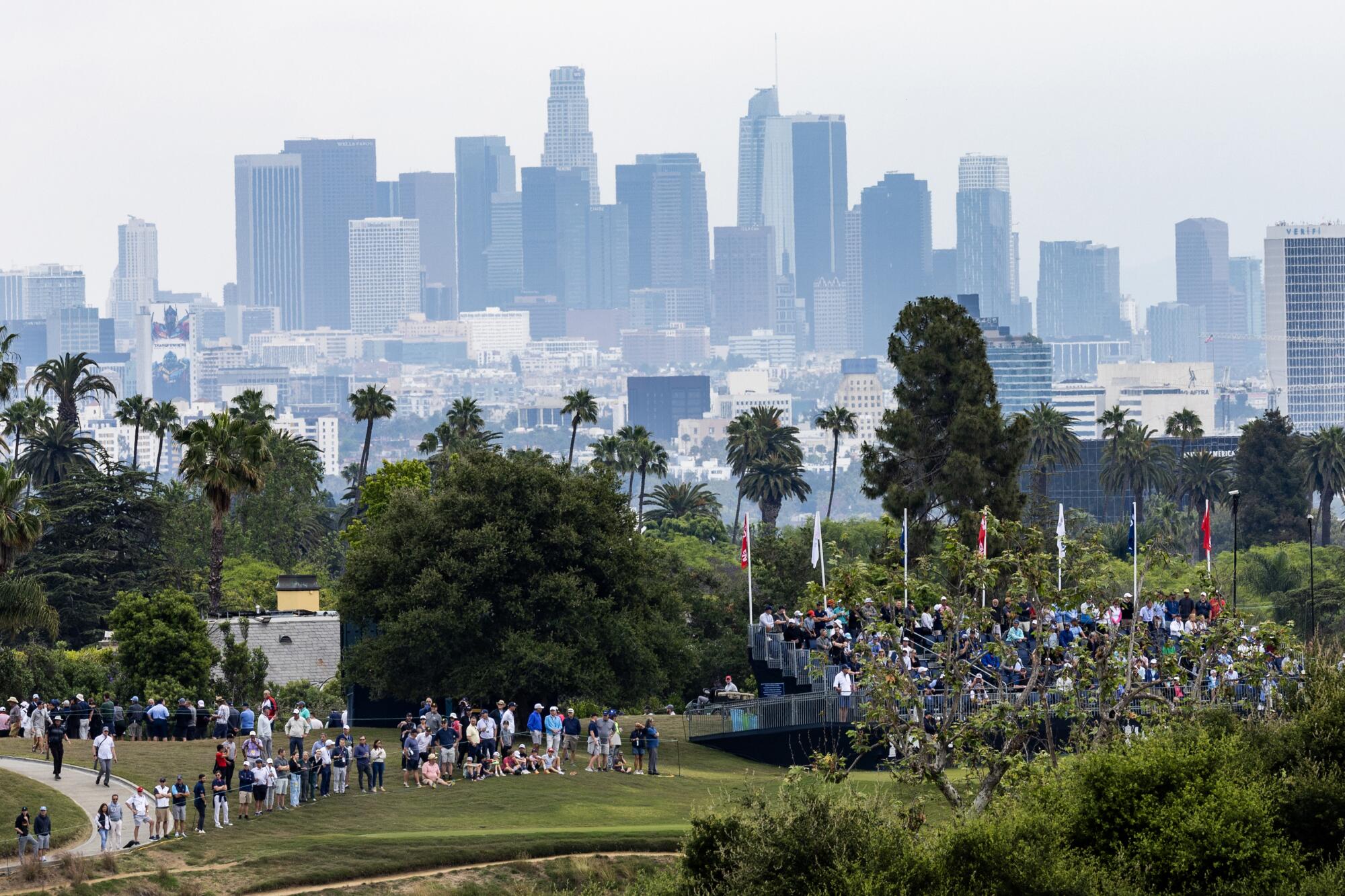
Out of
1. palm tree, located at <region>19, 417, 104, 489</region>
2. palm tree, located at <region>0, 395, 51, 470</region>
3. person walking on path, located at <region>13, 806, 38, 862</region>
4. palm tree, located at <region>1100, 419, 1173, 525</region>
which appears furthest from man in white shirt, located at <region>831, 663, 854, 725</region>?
palm tree, located at <region>1100, 419, 1173, 525</region>

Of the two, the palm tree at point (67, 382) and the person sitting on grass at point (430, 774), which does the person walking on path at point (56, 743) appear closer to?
the person sitting on grass at point (430, 774)

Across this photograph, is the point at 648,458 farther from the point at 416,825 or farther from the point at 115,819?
the point at 115,819

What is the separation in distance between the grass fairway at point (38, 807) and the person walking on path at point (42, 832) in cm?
51

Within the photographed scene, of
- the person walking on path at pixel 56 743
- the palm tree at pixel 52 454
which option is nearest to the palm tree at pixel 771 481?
the palm tree at pixel 52 454

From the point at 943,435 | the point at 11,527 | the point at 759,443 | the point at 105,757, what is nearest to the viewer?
the point at 105,757

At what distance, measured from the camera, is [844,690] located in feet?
160

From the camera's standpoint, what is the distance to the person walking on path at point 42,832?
37344 millimetres

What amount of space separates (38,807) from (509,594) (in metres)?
18.9

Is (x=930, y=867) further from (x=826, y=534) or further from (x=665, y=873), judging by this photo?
(x=826, y=534)

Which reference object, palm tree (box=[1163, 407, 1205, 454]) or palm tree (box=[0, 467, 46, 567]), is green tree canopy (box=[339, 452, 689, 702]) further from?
palm tree (box=[1163, 407, 1205, 454])

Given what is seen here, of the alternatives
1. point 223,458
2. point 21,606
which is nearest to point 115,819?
point 21,606

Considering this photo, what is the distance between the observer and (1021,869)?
2639cm

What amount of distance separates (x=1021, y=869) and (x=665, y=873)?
19.5 feet

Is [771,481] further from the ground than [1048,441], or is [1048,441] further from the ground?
[1048,441]
